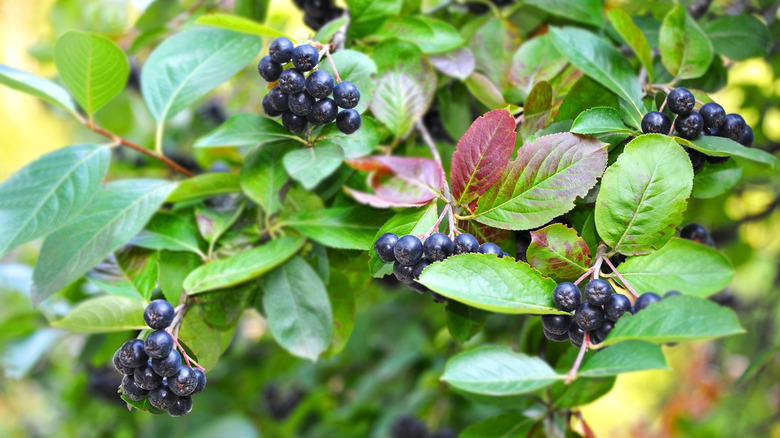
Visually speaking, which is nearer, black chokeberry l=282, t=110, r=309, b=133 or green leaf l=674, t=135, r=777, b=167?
green leaf l=674, t=135, r=777, b=167

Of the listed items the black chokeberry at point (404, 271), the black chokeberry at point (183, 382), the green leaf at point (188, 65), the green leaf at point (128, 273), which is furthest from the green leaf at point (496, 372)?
the green leaf at point (188, 65)

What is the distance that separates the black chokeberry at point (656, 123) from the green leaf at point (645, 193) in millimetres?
74

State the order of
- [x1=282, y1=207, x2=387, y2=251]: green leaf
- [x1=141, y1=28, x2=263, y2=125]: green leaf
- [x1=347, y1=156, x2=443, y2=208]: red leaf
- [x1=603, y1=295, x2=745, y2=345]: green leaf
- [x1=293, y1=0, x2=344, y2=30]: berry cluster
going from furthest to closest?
1. [x1=293, y1=0, x2=344, y2=30]: berry cluster
2. [x1=141, y1=28, x2=263, y2=125]: green leaf
3. [x1=282, y1=207, x2=387, y2=251]: green leaf
4. [x1=347, y1=156, x2=443, y2=208]: red leaf
5. [x1=603, y1=295, x2=745, y2=345]: green leaf

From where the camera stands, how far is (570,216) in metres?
0.85

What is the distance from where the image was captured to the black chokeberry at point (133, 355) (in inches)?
29.0

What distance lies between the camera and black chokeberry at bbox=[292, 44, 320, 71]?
2.56 feet

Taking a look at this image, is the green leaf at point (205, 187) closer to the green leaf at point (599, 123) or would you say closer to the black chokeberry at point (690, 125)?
the green leaf at point (599, 123)

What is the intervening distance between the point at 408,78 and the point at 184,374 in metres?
0.59

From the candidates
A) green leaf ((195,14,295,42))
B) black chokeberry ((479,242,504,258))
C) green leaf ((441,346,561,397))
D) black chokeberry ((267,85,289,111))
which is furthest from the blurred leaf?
green leaf ((441,346,561,397))

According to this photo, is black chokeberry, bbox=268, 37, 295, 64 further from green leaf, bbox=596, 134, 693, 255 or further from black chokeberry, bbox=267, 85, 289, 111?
green leaf, bbox=596, 134, 693, 255

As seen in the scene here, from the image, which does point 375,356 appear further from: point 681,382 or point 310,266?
point 681,382

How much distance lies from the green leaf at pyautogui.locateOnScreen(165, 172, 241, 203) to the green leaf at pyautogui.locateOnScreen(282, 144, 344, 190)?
0.72 ft

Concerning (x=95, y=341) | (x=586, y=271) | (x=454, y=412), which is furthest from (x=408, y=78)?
(x=454, y=412)

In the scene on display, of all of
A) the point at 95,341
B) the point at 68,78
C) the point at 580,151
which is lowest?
the point at 95,341
